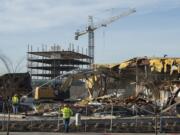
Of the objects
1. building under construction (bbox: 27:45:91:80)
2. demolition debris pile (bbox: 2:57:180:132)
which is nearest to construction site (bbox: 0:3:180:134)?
demolition debris pile (bbox: 2:57:180:132)

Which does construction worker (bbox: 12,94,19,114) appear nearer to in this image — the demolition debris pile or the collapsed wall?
the collapsed wall

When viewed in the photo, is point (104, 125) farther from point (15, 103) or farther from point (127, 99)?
point (127, 99)

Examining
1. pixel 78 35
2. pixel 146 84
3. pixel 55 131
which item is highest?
pixel 78 35

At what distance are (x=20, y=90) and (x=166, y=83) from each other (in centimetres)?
1710

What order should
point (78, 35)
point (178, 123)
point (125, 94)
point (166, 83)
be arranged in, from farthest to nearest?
point (78, 35) → point (125, 94) → point (166, 83) → point (178, 123)

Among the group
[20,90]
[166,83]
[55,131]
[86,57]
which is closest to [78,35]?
[86,57]

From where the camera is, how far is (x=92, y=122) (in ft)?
106

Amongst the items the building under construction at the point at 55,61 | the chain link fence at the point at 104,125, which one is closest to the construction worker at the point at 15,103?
the chain link fence at the point at 104,125

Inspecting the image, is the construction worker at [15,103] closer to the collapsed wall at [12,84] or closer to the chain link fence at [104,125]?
the collapsed wall at [12,84]

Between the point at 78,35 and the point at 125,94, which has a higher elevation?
the point at 78,35

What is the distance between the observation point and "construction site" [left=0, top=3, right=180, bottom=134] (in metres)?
31.3

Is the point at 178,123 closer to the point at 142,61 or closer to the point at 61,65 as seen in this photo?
the point at 142,61

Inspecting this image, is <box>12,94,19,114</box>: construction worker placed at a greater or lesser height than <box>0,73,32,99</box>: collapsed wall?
lesser

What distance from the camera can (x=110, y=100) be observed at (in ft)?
156
